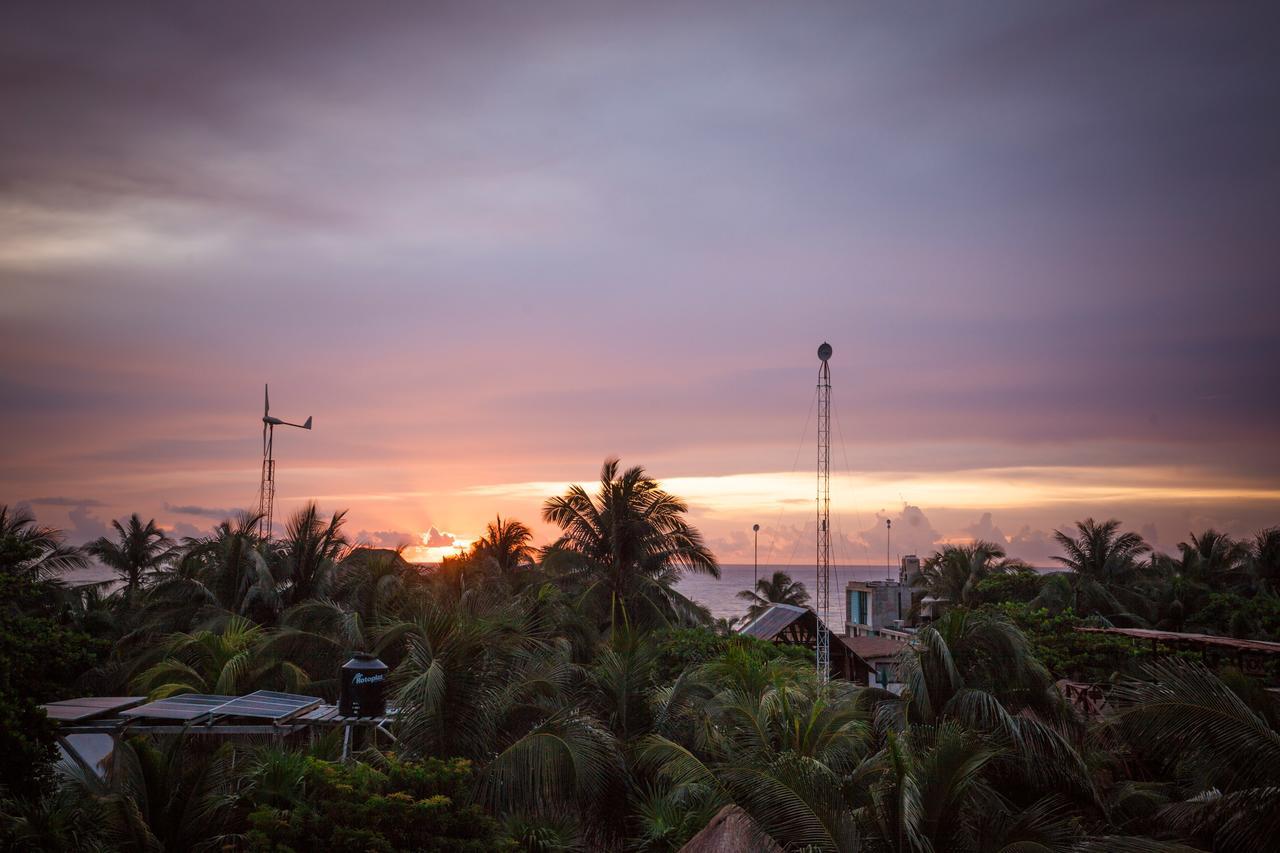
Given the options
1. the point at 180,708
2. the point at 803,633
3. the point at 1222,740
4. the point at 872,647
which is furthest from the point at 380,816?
the point at 872,647

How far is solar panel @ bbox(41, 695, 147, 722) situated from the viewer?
38.2 feet

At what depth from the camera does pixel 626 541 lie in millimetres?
27422

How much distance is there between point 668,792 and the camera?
1280 cm

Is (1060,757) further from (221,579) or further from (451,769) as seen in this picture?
(221,579)

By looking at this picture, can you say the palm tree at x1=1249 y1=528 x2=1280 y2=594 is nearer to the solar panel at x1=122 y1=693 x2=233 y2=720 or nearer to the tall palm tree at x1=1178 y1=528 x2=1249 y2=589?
the tall palm tree at x1=1178 y1=528 x2=1249 y2=589

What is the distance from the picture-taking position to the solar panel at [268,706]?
12.9 metres

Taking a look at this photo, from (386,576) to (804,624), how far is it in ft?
53.0

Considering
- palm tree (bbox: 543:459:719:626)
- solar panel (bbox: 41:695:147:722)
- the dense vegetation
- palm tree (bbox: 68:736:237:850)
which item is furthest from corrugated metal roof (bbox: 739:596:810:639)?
palm tree (bbox: 68:736:237:850)

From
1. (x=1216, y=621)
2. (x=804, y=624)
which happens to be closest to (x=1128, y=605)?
(x=1216, y=621)

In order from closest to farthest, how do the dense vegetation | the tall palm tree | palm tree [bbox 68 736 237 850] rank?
the dense vegetation < palm tree [bbox 68 736 237 850] < the tall palm tree

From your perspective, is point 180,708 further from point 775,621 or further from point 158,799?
point 775,621

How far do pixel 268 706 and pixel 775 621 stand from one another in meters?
22.0

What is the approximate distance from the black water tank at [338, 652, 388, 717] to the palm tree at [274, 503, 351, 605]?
1410cm

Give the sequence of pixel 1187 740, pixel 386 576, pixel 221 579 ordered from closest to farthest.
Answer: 1. pixel 1187 740
2. pixel 386 576
3. pixel 221 579
